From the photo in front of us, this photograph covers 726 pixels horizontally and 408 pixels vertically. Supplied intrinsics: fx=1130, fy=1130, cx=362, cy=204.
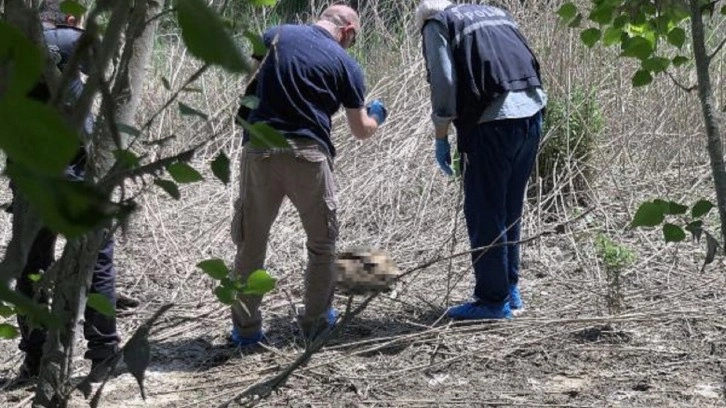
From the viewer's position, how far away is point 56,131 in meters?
0.65

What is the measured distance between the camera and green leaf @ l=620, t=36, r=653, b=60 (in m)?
2.57

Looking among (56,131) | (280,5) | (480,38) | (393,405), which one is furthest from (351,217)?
(280,5)

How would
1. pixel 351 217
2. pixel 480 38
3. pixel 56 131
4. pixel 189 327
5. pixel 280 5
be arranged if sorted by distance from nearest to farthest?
1. pixel 56 131
2. pixel 480 38
3. pixel 189 327
4. pixel 351 217
5. pixel 280 5

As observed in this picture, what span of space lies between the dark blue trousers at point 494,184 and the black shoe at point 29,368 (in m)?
1.92

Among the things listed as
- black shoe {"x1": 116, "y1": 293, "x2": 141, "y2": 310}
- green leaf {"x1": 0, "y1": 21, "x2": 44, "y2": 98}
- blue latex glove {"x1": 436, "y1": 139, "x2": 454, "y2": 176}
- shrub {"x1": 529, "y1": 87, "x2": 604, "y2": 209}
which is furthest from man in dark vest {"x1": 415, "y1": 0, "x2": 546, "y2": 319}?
green leaf {"x1": 0, "y1": 21, "x2": 44, "y2": 98}

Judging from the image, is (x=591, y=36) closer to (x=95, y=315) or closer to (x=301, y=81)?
(x=301, y=81)

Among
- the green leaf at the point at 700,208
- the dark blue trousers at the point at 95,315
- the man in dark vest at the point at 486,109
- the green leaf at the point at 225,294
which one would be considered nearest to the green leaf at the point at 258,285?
the green leaf at the point at 225,294

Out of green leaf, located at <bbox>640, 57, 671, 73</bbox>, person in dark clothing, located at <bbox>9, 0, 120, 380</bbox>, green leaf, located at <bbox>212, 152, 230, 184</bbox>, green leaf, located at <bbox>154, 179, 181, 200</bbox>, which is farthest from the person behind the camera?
person in dark clothing, located at <bbox>9, 0, 120, 380</bbox>

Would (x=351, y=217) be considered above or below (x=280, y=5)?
below

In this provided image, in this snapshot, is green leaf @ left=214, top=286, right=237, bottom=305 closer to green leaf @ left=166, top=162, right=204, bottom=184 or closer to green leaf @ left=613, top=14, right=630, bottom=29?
green leaf @ left=166, top=162, right=204, bottom=184

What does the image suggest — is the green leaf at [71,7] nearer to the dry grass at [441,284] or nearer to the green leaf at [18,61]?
the dry grass at [441,284]

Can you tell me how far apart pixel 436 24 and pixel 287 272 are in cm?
183

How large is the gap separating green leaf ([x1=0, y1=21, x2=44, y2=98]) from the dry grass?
2.22 m

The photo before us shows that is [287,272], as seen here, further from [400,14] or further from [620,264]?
[400,14]
